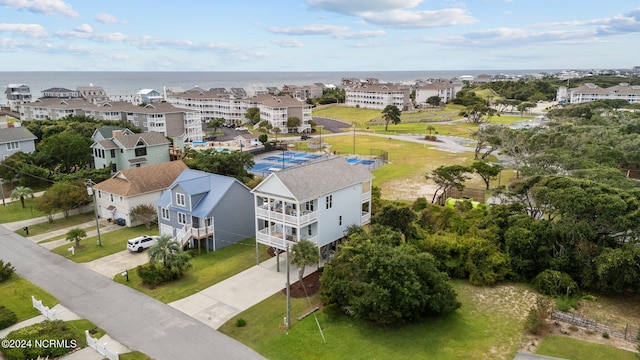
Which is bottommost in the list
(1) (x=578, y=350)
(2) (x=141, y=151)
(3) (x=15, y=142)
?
(1) (x=578, y=350)

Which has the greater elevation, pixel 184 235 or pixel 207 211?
pixel 207 211

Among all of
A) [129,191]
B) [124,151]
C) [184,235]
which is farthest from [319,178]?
[124,151]

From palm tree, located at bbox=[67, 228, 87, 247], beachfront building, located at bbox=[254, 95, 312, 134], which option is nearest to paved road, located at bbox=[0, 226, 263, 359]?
palm tree, located at bbox=[67, 228, 87, 247]

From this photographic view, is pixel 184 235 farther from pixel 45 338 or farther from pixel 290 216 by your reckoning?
pixel 45 338

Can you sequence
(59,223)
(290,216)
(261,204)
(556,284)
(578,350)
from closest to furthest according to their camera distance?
(578,350), (556,284), (290,216), (261,204), (59,223)

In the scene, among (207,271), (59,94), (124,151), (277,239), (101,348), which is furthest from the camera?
(59,94)

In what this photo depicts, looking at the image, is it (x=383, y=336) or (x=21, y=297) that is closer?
(x=383, y=336)

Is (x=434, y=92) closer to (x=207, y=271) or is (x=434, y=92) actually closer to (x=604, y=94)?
(x=604, y=94)

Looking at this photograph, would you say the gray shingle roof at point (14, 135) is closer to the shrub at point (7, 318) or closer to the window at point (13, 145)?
the window at point (13, 145)
